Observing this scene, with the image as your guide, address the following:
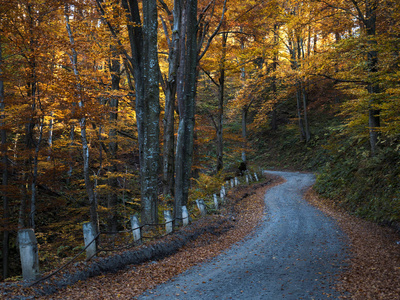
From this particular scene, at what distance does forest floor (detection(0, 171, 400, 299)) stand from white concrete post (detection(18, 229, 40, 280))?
24cm

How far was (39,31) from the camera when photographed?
9.92 meters

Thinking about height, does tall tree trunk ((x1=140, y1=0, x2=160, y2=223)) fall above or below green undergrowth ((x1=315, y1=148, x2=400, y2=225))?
above

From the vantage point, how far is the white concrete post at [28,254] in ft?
13.4

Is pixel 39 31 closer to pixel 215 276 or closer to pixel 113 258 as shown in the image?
pixel 113 258

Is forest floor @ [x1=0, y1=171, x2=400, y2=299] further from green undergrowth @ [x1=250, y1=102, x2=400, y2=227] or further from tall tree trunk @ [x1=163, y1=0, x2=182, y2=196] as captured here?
tall tree trunk @ [x1=163, y1=0, x2=182, y2=196]

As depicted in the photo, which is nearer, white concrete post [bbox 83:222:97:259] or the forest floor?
the forest floor

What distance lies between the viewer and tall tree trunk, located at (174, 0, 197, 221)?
29.0 ft

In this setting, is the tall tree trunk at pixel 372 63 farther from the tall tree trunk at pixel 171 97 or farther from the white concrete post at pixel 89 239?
the white concrete post at pixel 89 239

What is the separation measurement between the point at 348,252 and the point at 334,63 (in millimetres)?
7810

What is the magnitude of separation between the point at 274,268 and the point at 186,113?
18.3ft

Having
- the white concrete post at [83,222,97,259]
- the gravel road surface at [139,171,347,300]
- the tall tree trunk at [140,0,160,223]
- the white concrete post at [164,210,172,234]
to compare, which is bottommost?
the gravel road surface at [139,171,347,300]

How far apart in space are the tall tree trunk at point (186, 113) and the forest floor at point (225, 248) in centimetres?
136

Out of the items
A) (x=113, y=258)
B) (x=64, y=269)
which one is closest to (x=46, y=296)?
(x=64, y=269)

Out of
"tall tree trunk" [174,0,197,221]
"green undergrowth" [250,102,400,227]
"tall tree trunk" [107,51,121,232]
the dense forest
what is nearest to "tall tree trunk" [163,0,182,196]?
the dense forest
